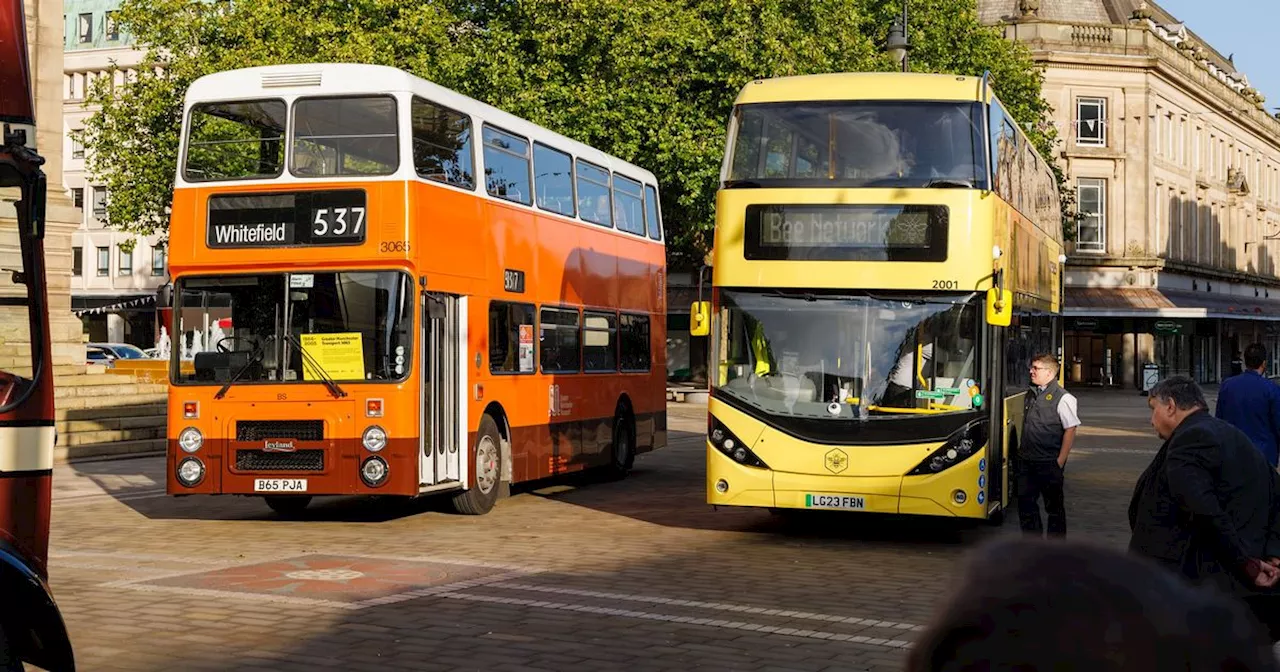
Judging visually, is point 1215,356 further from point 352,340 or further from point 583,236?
point 352,340

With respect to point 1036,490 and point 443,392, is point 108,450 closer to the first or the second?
point 443,392

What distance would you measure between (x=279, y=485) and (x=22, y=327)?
8.06m

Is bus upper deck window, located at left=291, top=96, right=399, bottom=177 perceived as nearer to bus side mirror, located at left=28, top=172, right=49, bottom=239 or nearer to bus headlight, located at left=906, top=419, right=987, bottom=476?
bus headlight, located at left=906, top=419, right=987, bottom=476

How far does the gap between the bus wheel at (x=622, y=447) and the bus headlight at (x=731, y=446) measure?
6910 mm

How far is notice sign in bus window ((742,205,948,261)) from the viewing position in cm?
1421

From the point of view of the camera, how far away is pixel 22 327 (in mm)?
7074

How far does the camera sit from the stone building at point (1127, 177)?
63.1 m

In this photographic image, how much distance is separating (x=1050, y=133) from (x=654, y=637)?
132ft

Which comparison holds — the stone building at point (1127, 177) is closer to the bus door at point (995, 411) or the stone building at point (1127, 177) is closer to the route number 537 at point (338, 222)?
the bus door at point (995, 411)

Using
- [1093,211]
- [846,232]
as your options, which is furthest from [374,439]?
[1093,211]

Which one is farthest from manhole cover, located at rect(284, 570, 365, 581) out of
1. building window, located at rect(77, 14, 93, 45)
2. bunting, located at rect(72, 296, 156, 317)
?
building window, located at rect(77, 14, 93, 45)

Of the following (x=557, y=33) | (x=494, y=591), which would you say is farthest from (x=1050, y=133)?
(x=494, y=591)

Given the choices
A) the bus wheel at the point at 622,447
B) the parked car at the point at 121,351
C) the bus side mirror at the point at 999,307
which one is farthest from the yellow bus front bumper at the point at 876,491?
the parked car at the point at 121,351

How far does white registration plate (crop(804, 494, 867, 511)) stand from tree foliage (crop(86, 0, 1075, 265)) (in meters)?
24.0
